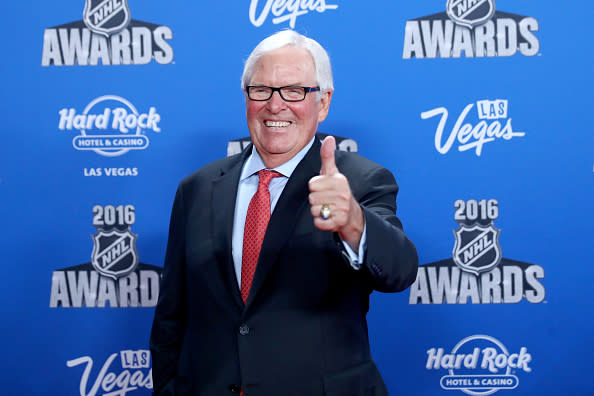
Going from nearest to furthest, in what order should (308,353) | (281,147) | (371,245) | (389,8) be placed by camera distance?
(371,245) → (308,353) → (281,147) → (389,8)

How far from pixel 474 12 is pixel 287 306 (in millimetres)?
1467

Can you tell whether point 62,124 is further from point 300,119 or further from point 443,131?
point 443,131

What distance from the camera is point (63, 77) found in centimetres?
218

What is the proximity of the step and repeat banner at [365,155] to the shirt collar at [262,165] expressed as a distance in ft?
2.27

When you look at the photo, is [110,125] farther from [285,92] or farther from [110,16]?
[285,92]

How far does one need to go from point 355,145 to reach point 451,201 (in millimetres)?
442

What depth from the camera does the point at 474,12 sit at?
2105mm

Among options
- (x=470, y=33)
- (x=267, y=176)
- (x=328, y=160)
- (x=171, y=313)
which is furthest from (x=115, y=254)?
(x=470, y=33)

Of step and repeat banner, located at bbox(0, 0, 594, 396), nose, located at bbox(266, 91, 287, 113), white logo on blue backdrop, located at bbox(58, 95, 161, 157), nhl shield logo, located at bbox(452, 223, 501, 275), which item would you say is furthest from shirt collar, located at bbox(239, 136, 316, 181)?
nhl shield logo, located at bbox(452, 223, 501, 275)

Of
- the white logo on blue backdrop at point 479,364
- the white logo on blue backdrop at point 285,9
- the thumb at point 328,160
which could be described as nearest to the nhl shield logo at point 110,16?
the white logo on blue backdrop at point 285,9

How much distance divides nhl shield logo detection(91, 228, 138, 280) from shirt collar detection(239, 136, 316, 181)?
92 cm

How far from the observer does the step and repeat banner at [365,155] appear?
6.94 feet

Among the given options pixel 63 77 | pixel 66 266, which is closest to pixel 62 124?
pixel 63 77

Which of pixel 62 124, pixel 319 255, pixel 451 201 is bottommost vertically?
pixel 319 255
